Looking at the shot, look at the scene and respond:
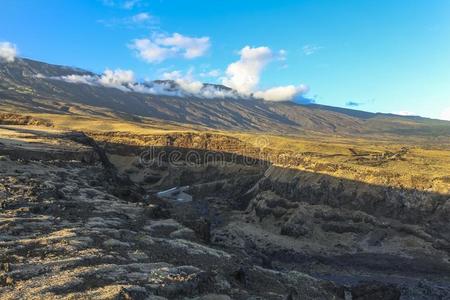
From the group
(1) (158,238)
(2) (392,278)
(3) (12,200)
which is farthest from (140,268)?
(2) (392,278)

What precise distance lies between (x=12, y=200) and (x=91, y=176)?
18508 mm

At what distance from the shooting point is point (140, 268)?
87.9ft

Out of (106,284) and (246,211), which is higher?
(106,284)

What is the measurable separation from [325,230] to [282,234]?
603 centimetres

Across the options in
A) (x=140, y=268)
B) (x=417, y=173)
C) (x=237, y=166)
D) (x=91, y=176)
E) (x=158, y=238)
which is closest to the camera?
(x=140, y=268)

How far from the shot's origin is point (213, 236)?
2576 inches

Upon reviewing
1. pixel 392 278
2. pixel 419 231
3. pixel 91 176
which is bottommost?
pixel 392 278

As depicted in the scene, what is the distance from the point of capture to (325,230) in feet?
228

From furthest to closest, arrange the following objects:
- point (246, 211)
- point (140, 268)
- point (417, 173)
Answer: point (246, 211)
point (417, 173)
point (140, 268)

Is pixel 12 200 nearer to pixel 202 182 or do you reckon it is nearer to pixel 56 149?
pixel 56 149

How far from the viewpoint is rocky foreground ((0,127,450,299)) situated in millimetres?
25234

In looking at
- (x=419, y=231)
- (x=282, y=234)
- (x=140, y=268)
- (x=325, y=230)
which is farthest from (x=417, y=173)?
(x=140, y=268)

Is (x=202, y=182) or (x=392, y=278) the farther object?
(x=202, y=182)

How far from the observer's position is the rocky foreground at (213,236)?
25234 mm
